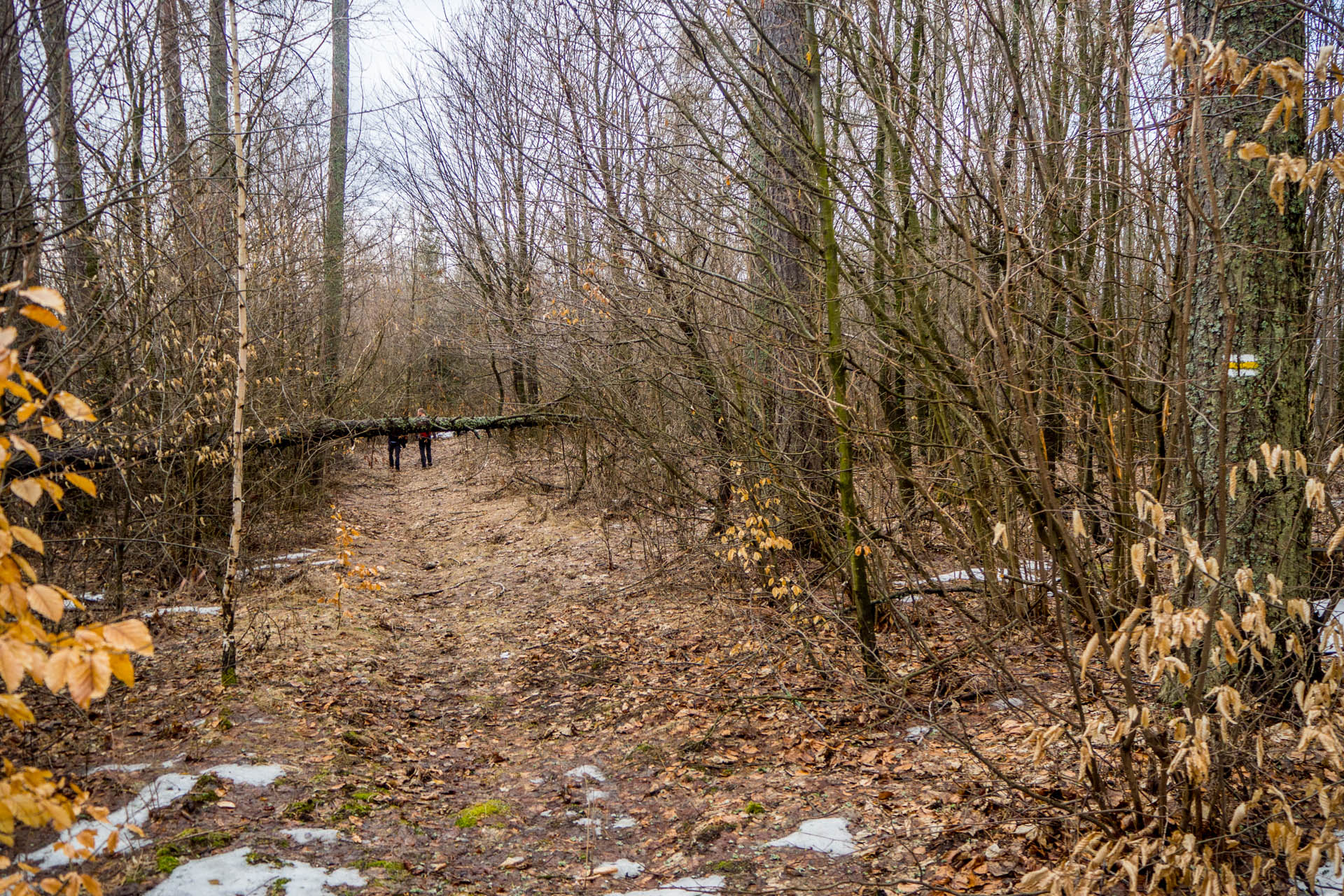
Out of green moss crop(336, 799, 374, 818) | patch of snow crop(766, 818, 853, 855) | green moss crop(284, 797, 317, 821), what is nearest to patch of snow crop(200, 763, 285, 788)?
green moss crop(284, 797, 317, 821)

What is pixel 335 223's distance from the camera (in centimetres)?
1430

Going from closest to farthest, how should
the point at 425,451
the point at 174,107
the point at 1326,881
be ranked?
the point at 1326,881 < the point at 174,107 < the point at 425,451

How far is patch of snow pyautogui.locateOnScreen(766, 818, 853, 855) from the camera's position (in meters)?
3.62

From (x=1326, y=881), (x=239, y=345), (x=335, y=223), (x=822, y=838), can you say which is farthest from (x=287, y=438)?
(x=1326, y=881)

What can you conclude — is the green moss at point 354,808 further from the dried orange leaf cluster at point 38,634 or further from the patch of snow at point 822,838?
the dried orange leaf cluster at point 38,634

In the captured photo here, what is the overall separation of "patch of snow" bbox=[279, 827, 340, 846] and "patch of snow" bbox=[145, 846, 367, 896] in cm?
22

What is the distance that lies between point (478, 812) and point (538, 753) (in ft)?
2.73

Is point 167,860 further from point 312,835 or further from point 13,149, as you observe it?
point 13,149

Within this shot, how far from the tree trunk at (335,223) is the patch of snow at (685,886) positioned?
1081 cm

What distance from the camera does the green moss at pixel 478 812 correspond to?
429 centimetres

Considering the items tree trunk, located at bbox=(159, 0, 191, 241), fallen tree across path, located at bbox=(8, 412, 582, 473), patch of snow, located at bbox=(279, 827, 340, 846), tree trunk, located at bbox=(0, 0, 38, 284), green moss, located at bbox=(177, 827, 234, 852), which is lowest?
patch of snow, located at bbox=(279, 827, 340, 846)

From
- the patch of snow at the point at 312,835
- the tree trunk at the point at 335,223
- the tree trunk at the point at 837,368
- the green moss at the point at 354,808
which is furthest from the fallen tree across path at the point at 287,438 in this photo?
the tree trunk at the point at 837,368

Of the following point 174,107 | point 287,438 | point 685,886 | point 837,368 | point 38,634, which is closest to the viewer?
point 38,634

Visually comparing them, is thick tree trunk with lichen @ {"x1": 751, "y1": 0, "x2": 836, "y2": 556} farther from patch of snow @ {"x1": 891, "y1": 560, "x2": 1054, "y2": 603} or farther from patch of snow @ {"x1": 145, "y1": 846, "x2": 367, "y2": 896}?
patch of snow @ {"x1": 145, "y1": 846, "x2": 367, "y2": 896}
